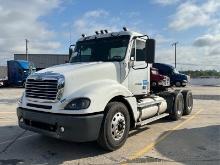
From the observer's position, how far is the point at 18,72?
1314 inches

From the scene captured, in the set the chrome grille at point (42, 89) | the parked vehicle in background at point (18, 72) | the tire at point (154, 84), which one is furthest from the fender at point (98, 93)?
the parked vehicle in background at point (18, 72)

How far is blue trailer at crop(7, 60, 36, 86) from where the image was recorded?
33188 millimetres

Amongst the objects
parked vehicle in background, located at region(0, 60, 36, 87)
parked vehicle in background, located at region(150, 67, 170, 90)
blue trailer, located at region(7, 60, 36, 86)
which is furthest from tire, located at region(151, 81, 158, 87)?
blue trailer, located at region(7, 60, 36, 86)

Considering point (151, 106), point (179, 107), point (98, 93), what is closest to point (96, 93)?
point (98, 93)

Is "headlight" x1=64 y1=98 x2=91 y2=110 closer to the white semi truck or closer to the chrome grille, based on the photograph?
the white semi truck

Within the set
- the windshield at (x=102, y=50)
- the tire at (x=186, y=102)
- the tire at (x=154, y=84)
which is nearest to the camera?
the windshield at (x=102, y=50)

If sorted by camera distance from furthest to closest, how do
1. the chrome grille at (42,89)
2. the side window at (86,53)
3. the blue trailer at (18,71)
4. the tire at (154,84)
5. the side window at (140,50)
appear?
1. the blue trailer at (18,71)
2. the tire at (154,84)
3. the side window at (86,53)
4. the side window at (140,50)
5. the chrome grille at (42,89)

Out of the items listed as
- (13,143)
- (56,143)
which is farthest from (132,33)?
(13,143)

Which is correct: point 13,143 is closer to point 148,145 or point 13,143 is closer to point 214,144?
point 148,145

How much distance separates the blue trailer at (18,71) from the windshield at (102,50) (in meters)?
24.4

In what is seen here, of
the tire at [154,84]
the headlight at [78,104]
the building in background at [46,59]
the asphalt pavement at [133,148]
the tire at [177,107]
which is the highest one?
the building in background at [46,59]

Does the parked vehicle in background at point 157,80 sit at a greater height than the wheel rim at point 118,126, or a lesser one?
greater

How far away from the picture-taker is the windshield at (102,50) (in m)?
8.99

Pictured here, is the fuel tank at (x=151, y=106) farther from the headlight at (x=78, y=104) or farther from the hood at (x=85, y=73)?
the headlight at (x=78, y=104)
